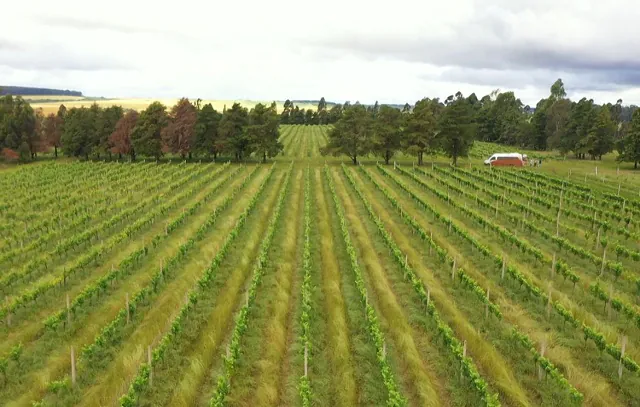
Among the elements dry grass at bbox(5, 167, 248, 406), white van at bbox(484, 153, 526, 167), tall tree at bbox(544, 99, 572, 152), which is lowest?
dry grass at bbox(5, 167, 248, 406)

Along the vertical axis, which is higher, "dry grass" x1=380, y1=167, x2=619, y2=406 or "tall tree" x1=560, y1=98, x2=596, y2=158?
"tall tree" x1=560, y1=98, x2=596, y2=158

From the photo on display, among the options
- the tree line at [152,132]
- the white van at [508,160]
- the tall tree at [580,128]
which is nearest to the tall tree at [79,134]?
the tree line at [152,132]

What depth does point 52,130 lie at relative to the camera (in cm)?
6919

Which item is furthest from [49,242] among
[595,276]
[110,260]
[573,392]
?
Answer: [595,276]

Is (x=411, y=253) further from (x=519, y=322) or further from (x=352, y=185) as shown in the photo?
(x=352, y=185)

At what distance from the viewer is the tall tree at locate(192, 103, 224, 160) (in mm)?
A: 58375

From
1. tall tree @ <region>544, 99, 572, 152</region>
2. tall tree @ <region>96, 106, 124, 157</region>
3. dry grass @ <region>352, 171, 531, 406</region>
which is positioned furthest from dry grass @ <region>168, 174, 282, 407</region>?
tall tree @ <region>544, 99, 572, 152</region>

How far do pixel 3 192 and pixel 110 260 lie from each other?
2490cm

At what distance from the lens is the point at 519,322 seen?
14.7m

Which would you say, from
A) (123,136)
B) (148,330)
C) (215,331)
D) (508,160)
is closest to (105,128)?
(123,136)

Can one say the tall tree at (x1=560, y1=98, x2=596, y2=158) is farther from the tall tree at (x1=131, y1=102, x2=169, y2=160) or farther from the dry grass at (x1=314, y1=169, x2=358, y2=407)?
the tall tree at (x1=131, y1=102, x2=169, y2=160)

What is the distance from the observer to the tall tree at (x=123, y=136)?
60016mm

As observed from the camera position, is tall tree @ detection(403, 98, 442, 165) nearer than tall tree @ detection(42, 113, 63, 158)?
Yes

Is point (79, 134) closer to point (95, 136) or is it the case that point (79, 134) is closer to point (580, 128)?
point (95, 136)
